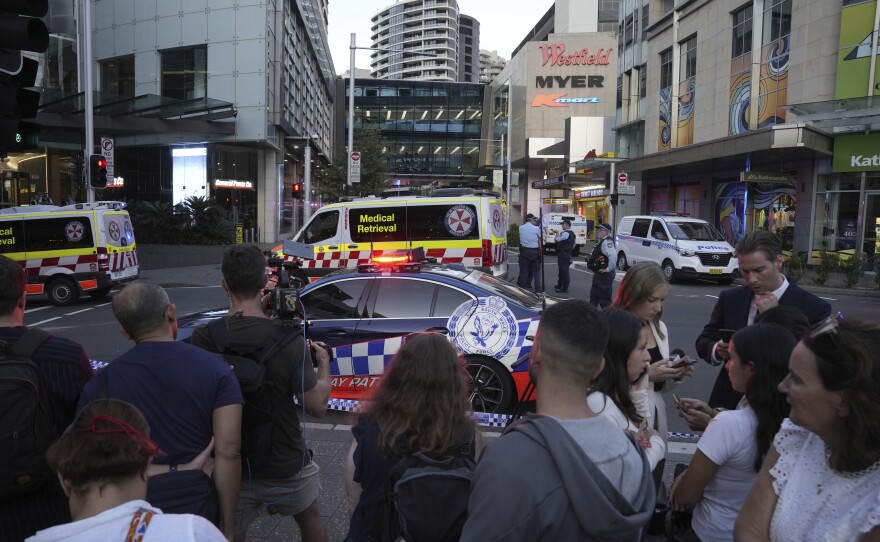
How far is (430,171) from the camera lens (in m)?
79.9

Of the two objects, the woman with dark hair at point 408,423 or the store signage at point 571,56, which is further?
the store signage at point 571,56

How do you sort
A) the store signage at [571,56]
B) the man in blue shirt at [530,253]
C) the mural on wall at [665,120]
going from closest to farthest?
1. the man in blue shirt at [530,253]
2. the mural on wall at [665,120]
3. the store signage at [571,56]

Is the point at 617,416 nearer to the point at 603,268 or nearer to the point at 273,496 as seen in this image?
the point at 273,496

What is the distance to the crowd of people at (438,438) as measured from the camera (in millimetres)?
1576

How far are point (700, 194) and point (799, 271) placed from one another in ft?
38.4

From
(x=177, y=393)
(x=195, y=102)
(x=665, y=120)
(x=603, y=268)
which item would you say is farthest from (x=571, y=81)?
(x=177, y=393)

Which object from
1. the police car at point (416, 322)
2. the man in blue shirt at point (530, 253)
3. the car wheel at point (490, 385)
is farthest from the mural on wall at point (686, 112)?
the car wheel at point (490, 385)

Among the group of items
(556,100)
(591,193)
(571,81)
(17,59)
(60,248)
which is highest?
(571,81)

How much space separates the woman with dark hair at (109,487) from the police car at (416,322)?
4.29 meters

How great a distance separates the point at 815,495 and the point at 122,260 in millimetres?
15697

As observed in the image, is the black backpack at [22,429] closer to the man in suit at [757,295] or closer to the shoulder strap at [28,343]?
the shoulder strap at [28,343]

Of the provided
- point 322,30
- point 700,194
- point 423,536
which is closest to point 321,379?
point 423,536

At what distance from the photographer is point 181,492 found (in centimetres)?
217

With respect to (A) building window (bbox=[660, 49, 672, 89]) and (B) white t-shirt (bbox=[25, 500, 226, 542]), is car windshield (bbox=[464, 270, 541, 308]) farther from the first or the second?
(A) building window (bbox=[660, 49, 672, 89])
